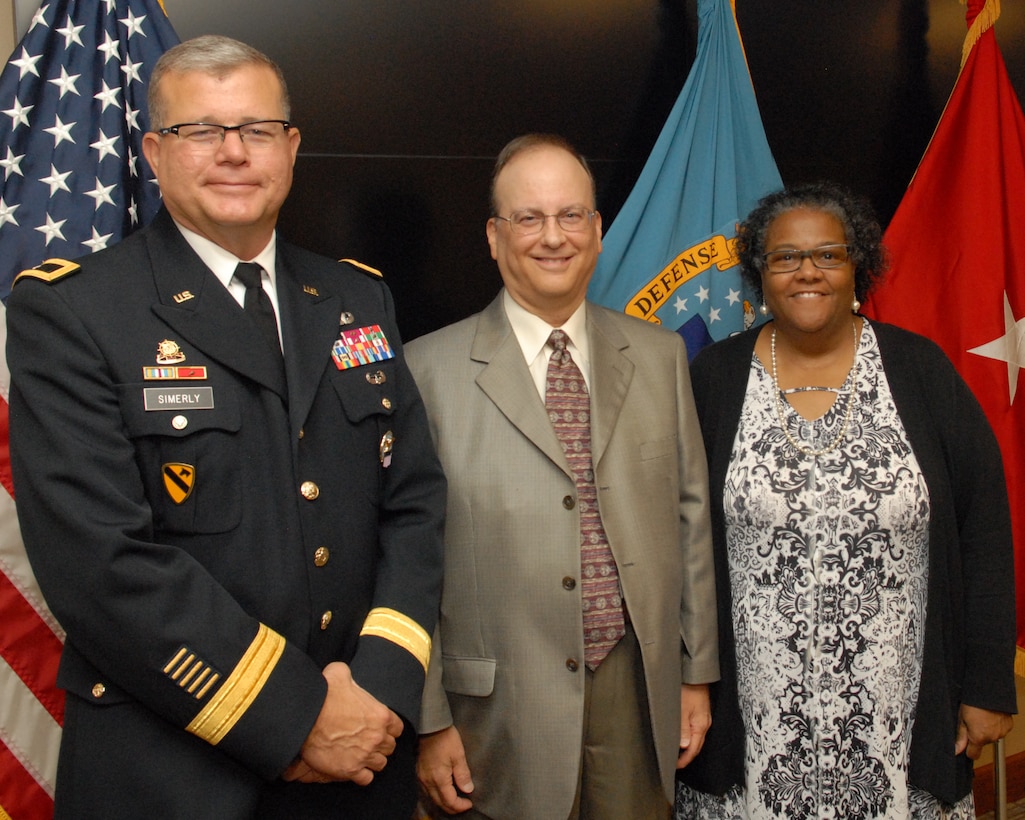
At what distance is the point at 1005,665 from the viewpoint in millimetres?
1902

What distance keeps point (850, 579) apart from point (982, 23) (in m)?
1.84

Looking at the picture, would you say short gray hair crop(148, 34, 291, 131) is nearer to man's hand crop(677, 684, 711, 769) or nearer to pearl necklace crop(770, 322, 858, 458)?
pearl necklace crop(770, 322, 858, 458)

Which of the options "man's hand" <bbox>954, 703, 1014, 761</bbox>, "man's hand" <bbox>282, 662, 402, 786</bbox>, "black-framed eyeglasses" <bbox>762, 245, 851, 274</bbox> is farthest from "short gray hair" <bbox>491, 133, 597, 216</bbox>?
"man's hand" <bbox>954, 703, 1014, 761</bbox>

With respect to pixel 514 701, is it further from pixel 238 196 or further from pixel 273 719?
pixel 238 196

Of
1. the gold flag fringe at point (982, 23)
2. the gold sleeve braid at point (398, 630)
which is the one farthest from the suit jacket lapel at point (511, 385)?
the gold flag fringe at point (982, 23)

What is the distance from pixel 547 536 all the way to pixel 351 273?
2.06 ft

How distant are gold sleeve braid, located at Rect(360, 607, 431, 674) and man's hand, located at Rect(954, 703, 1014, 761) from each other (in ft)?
3.99

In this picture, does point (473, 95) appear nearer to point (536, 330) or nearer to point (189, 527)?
point (536, 330)

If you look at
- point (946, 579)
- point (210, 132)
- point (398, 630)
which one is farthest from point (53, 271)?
point (946, 579)

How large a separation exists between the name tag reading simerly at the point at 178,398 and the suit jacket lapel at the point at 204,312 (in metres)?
0.06

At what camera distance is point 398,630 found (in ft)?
4.84

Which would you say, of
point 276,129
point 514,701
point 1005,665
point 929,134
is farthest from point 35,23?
point 929,134

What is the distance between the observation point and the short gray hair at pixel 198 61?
1372 mm

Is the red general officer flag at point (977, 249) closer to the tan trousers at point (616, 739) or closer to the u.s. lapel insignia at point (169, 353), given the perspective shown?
the tan trousers at point (616, 739)
